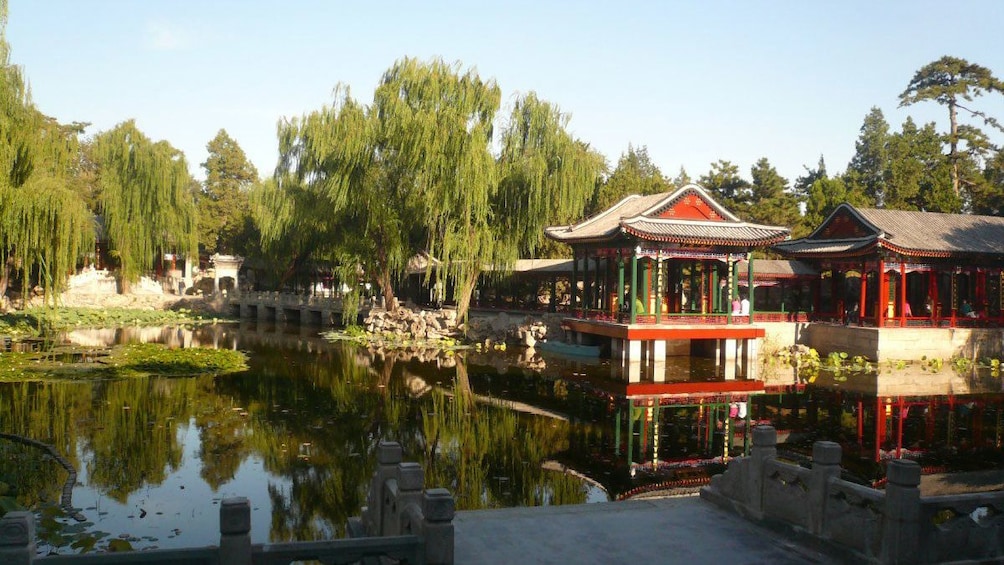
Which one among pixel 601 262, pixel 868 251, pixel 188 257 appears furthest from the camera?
pixel 188 257

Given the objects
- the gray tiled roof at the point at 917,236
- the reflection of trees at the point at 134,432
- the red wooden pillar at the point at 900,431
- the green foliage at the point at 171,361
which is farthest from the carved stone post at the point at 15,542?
the gray tiled roof at the point at 917,236

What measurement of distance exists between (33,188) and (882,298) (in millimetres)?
23054

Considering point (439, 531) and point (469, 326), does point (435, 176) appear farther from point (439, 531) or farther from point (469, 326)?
point (439, 531)

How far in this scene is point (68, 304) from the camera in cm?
3428

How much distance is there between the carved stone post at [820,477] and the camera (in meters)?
5.54

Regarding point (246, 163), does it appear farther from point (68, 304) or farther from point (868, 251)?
point (868, 251)

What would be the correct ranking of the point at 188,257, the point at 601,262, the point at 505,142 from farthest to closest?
the point at 188,257, the point at 505,142, the point at 601,262

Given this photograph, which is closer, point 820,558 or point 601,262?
point 820,558

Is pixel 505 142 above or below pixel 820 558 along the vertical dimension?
above

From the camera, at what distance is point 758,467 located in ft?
20.6

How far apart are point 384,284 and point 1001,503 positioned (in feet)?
80.9

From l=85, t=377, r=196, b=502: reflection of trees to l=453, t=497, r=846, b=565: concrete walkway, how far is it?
15.2 feet

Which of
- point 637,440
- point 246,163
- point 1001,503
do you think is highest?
point 246,163

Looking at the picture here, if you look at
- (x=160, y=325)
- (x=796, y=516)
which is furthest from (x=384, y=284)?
(x=796, y=516)
